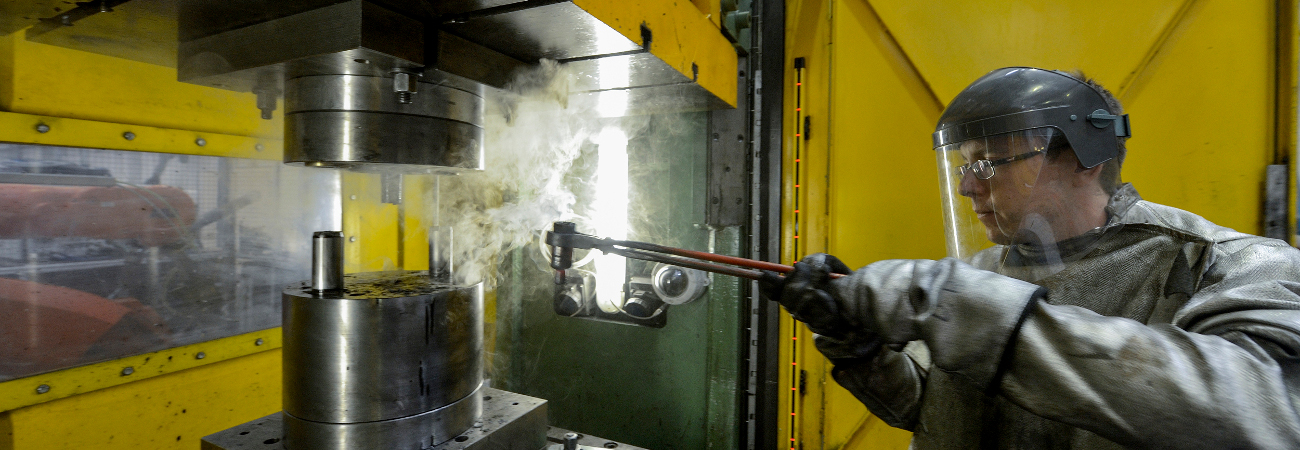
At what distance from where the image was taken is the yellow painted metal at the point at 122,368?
126cm

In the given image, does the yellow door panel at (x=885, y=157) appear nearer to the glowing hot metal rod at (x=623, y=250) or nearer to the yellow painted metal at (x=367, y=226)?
the glowing hot metal rod at (x=623, y=250)

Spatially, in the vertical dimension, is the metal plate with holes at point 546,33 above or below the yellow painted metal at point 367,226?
above

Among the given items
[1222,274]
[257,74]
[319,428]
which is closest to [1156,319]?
[1222,274]

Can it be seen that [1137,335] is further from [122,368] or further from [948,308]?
[122,368]

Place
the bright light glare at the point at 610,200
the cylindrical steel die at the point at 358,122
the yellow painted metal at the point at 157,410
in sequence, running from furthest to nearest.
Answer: the bright light glare at the point at 610,200, the yellow painted metal at the point at 157,410, the cylindrical steel die at the point at 358,122

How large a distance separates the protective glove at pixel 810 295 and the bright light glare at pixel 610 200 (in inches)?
48.3

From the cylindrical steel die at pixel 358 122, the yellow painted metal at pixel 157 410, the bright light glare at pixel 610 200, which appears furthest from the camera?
the bright light glare at pixel 610 200

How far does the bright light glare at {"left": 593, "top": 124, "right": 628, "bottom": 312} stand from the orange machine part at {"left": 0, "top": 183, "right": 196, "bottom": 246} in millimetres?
1317

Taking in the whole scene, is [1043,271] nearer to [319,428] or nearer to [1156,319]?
[1156,319]

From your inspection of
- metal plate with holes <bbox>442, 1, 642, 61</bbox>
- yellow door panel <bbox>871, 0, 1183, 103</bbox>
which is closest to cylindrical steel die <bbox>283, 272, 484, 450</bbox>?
metal plate with holes <bbox>442, 1, 642, 61</bbox>

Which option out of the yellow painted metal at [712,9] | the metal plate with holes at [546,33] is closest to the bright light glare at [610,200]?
the yellow painted metal at [712,9]

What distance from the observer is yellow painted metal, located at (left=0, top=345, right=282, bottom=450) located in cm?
131

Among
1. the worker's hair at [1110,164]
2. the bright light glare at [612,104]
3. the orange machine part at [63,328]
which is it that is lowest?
the orange machine part at [63,328]

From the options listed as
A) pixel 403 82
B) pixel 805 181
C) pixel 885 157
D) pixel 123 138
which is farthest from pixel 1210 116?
pixel 123 138
